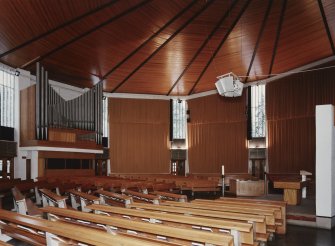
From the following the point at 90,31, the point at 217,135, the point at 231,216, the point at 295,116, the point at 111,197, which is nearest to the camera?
the point at 231,216

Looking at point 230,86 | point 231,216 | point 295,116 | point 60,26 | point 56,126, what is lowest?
point 231,216

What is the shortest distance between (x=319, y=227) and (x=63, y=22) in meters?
7.50

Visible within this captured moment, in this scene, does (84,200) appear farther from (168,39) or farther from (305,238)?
(168,39)

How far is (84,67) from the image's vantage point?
11984 mm

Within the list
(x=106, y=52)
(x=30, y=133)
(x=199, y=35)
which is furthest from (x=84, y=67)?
(x=199, y=35)

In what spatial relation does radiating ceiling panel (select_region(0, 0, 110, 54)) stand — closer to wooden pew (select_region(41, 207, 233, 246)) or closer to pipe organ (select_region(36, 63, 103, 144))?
pipe organ (select_region(36, 63, 103, 144))

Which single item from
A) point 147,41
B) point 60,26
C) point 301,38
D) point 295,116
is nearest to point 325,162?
point 301,38

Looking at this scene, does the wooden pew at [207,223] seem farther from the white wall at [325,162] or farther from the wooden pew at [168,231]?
the white wall at [325,162]

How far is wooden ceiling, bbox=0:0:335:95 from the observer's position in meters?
8.13

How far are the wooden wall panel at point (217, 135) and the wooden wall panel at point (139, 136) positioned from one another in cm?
132

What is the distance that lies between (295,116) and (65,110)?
27.7 feet

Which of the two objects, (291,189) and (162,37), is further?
(162,37)

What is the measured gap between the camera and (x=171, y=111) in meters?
16.3

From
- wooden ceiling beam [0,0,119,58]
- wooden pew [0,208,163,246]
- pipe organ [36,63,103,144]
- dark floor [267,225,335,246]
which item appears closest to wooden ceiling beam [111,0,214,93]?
pipe organ [36,63,103,144]
